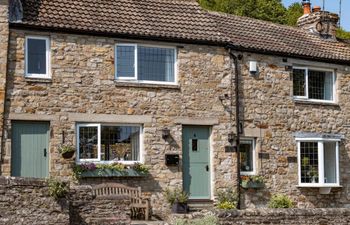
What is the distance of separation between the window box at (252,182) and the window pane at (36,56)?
7.20 m

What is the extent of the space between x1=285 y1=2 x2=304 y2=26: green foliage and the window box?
74.0 feet

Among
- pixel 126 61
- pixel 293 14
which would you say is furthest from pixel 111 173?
pixel 293 14

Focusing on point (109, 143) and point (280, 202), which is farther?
point (280, 202)

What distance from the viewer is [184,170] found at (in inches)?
813

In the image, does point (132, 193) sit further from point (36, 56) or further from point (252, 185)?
point (36, 56)

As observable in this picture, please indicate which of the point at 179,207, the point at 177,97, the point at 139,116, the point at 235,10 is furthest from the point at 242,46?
the point at 235,10

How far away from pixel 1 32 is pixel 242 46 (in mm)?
7903

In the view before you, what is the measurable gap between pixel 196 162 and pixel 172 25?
447 centimetres

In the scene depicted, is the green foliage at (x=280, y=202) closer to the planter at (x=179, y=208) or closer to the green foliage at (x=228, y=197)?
the green foliage at (x=228, y=197)

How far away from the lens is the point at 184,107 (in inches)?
818

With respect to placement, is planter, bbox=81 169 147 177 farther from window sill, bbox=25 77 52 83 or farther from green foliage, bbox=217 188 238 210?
window sill, bbox=25 77 52 83

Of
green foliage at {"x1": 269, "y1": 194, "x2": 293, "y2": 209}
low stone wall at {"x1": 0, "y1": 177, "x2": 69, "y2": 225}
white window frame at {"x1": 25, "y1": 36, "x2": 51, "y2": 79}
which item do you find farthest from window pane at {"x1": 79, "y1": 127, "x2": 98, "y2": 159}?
green foliage at {"x1": 269, "y1": 194, "x2": 293, "y2": 209}

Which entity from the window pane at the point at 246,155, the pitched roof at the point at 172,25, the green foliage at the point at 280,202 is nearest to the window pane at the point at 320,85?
the pitched roof at the point at 172,25

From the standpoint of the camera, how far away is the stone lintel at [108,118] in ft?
63.0
